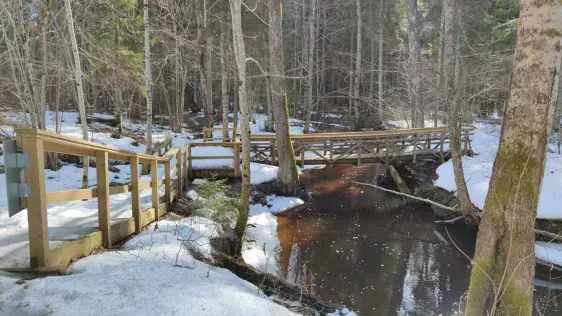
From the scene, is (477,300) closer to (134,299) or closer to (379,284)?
(134,299)

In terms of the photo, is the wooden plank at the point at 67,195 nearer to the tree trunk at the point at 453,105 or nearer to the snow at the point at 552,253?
the tree trunk at the point at 453,105

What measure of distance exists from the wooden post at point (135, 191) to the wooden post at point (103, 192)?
85cm

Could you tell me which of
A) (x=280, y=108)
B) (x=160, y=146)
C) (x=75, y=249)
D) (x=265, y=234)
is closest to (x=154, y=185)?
(x=75, y=249)

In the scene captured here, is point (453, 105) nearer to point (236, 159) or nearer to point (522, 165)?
point (522, 165)

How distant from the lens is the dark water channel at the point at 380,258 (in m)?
5.97

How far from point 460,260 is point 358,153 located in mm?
6346

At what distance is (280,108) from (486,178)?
6834mm

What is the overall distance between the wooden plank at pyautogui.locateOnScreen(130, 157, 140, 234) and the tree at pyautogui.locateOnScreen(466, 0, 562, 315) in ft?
12.8

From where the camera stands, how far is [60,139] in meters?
2.88

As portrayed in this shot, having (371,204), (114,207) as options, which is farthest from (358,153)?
(114,207)

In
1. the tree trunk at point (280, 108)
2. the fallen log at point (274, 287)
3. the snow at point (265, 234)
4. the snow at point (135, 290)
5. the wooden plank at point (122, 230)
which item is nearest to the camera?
the snow at point (135, 290)

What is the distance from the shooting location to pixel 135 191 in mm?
4590

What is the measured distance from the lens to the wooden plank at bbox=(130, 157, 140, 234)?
4.56 metres

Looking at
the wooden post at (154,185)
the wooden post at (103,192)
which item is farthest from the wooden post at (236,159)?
the wooden post at (103,192)
